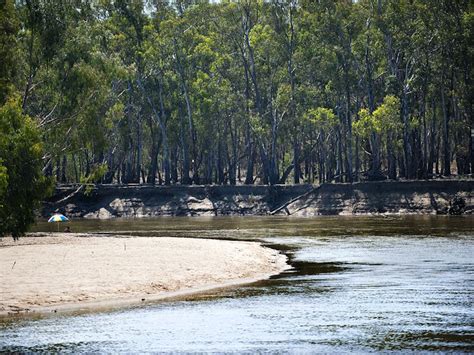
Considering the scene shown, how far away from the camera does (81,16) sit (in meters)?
72.6

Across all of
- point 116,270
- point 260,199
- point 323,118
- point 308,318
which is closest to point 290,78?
point 323,118

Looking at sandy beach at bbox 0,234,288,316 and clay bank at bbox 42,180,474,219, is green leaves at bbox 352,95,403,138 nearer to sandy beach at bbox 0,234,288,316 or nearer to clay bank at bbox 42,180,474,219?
clay bank at bbox 42,180,474,219

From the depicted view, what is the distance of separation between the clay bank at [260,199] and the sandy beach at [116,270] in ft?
145

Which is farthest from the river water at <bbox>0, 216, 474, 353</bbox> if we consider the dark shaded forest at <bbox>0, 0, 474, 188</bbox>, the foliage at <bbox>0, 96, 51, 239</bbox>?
the dark shaded forest at <bbox>0, 0, 474, 188</bbox>

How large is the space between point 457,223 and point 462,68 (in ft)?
105

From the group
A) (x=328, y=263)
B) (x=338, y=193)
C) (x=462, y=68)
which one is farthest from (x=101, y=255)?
(x=462, y=68)

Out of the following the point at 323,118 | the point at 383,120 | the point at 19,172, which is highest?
the point at 323,118

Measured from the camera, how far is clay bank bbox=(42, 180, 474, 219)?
3597 inches

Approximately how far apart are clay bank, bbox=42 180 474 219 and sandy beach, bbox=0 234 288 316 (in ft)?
145

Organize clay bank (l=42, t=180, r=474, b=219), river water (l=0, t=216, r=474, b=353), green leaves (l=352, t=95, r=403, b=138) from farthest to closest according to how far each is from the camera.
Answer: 1. green leaves (l=352, t=95, r=403, b=138)
2. clay bank (l=42, t=180, r=474, b=219)
3. river water (l=0, t=216, r=474, b=353)

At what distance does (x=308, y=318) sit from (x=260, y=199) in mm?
76907

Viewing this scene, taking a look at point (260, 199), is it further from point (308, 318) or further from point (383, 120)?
point (308, 318)

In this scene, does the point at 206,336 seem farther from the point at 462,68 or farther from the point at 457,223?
the point at 462,68

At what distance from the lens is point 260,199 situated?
10300 centimetres
